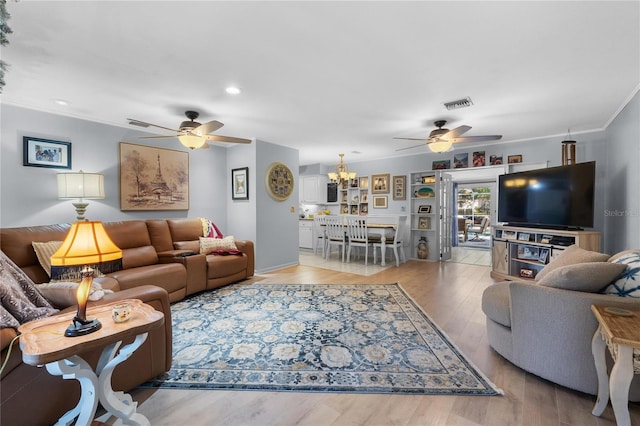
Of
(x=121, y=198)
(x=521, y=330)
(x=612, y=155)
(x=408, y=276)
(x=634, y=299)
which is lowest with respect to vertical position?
(x=408, y=276)

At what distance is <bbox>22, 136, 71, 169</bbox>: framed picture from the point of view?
10.4 feet

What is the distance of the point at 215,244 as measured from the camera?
4.18 metres

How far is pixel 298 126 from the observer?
4.06m

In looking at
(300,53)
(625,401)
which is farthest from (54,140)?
(625,401)

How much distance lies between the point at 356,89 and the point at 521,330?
8.12ft

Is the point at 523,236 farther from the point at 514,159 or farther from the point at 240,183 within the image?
the point at 240,183

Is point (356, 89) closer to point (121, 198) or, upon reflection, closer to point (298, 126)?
point (298, 126)

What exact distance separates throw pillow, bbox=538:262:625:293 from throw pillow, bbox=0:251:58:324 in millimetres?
2979

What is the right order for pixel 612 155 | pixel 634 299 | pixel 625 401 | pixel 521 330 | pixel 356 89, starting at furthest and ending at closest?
pixel 612 155
pixel 356 89
pixel 521 330
pixel 634 299
pixel 625 401

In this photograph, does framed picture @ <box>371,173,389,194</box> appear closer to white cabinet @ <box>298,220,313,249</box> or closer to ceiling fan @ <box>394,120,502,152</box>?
white cabinet @ <box>298,220,313,249</box>

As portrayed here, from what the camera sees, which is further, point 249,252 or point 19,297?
point 249,252

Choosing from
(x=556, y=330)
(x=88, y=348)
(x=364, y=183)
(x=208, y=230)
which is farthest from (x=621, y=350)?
(x=364, y=183)

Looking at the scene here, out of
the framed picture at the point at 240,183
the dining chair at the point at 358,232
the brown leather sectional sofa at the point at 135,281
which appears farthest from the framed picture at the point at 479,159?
the brown leather sectional sofa at the point at 135,281

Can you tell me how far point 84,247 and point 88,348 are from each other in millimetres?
445
